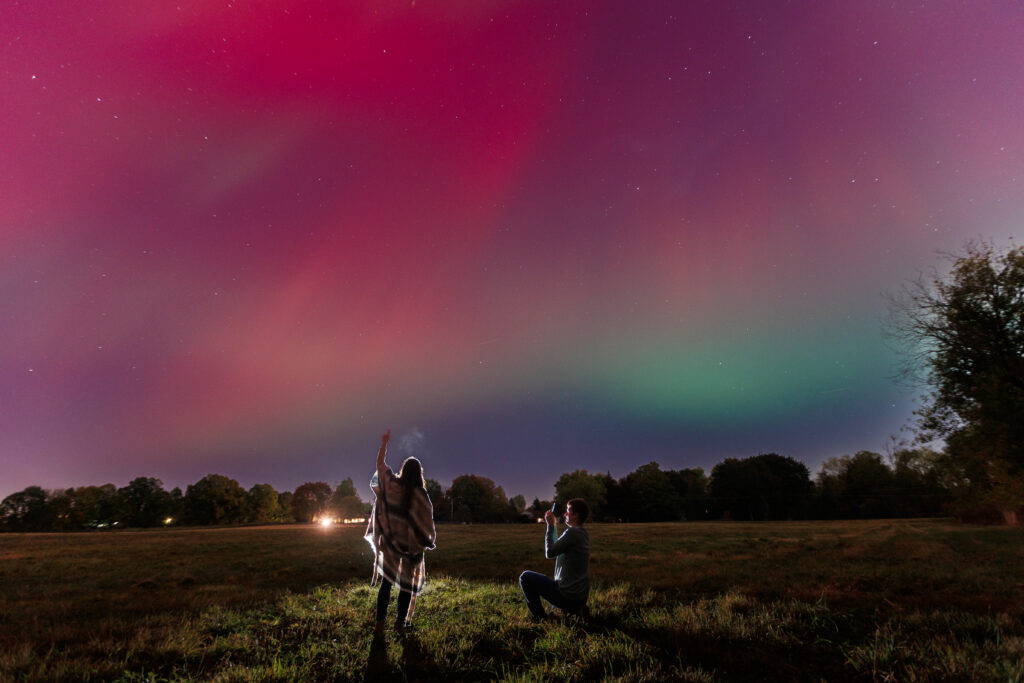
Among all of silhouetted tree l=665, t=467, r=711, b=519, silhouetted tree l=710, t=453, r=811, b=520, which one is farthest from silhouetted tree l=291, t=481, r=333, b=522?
silhouetted tree l=710, t=453, r=811, b=520

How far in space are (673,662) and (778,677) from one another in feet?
3.94

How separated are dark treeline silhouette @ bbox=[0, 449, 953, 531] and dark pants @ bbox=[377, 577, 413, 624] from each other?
97.3 meters

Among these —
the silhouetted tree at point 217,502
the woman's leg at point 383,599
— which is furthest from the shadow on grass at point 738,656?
the silhouetted tree at point 217,502

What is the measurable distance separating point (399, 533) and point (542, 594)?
8.64 feet

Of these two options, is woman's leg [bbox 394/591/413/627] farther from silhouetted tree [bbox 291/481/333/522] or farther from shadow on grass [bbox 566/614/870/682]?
silhouetted tree [bbox 291/481/333/522]

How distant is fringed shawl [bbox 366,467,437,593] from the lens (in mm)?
7605

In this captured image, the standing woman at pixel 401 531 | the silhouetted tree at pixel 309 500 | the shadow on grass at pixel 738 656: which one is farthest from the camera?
the silhouetted tree at pixel 309 500

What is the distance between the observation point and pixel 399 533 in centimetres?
779

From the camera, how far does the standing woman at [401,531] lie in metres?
7.53

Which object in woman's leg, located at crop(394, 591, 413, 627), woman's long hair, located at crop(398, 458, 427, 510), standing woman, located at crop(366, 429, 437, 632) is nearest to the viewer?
woman's leg, located at crop(394, 591, 413, 627)

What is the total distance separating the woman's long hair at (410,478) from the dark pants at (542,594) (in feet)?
7.65

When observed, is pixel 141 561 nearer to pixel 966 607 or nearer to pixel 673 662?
pixel 673 662

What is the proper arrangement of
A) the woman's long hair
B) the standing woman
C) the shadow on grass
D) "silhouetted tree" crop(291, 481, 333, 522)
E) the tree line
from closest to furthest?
1. the shadow on grass
2. the standing woman
3. the woman's long hair
4. the tree line
5. "silhouetted tree" crop(291, 481, 333, 522)

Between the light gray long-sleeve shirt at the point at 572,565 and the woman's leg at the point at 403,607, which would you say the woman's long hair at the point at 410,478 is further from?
the light gray long-sleeve shirt at the point at 572,565
